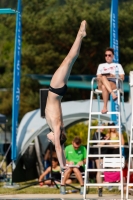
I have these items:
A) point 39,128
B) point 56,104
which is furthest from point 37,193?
point 56,104

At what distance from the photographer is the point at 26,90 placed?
40531 mm

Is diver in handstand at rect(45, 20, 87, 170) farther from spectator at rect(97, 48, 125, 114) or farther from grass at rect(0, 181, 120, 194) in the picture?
grass at rect(0, 181, 120, 194)

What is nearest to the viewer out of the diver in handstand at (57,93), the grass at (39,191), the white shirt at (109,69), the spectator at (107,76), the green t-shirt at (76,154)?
the diver in handstand at (57,93)

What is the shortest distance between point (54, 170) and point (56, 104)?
943cm

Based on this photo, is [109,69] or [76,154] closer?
[109,69]

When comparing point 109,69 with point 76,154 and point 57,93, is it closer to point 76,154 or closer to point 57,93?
point 76,154

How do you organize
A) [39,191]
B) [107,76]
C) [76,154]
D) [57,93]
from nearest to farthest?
[57,93], [107,76], [39,191], [76,154]

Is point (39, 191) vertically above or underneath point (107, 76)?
underneath

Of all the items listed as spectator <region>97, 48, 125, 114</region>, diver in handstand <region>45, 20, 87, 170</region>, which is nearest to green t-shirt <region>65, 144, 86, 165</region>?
spectator <region>97, 48, 125, 114</region>

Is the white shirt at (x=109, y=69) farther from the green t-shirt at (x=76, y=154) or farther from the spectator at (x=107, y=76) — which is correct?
the green t-shirt at (x=76, y=154)

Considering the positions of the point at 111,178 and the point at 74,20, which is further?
the point at 74,20

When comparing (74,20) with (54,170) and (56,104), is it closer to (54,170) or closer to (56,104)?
(54,170)

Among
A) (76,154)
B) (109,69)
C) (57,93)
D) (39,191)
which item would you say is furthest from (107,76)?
(57,93)

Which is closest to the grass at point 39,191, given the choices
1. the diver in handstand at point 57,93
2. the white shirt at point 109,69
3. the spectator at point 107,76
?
the spectator at point 107,76
